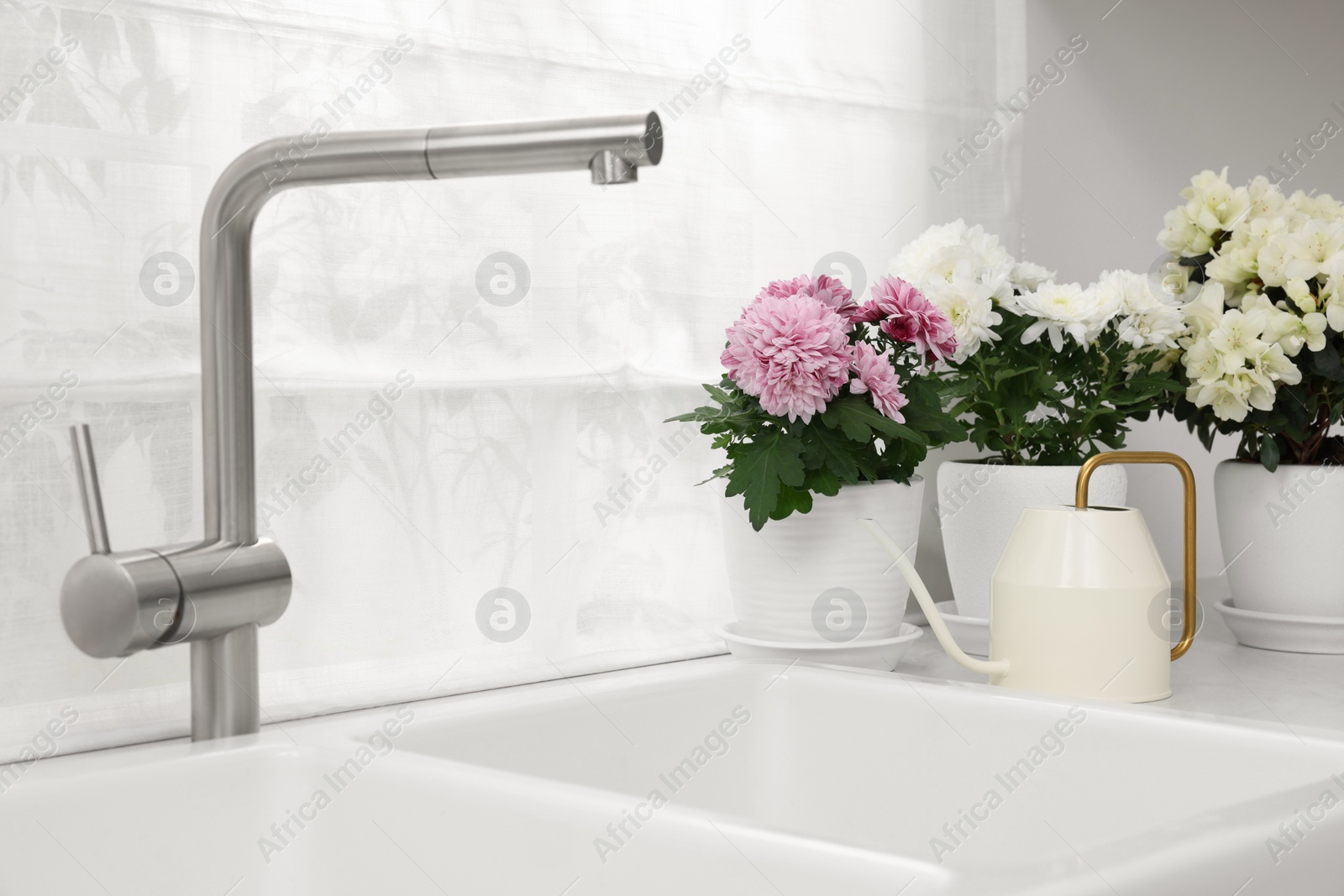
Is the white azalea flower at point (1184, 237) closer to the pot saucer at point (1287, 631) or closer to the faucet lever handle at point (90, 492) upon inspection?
the pot saucer at point (1287, 631)

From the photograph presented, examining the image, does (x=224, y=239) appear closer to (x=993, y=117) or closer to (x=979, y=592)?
(x=979, y=592)

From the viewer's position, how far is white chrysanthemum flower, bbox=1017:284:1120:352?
1.14 m

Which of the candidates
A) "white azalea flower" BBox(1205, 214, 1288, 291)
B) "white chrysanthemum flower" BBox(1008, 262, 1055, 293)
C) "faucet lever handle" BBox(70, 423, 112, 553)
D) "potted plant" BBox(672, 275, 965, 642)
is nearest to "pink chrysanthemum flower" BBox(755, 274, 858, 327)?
"potted plant" BBox(672, 275, 965, 642)

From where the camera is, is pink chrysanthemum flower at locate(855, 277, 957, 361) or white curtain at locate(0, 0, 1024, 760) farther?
pink chrysanthemum flower at locate(855, 277, 957, 361)

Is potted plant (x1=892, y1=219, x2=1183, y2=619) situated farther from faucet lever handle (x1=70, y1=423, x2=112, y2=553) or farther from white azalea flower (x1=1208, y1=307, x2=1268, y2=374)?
faucet lever handle (x1=70, y1=423, x2=112, y2=553)

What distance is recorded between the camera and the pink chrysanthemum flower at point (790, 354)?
0.98 metres

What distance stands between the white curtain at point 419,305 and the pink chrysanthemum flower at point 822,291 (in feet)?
0.38

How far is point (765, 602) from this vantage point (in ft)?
3.44

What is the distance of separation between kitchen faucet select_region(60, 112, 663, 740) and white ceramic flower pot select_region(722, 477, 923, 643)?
404mm

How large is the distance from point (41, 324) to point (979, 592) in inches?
31.8

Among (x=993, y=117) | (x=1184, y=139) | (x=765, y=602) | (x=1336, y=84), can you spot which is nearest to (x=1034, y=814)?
(x=765, y=602)

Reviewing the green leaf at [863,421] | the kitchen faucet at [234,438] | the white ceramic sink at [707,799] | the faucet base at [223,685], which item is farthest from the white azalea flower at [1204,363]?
the faucet base at [223,685]

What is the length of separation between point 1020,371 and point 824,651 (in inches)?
13.0

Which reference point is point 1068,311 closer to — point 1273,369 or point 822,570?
point 1273,369
